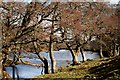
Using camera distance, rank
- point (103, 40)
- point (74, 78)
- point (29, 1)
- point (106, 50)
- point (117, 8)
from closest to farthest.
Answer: point (29, 1)
point (74, 78)
point (117, 8)
point (103, 40)
point (106, 50)

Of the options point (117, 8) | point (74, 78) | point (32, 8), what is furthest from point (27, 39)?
point (117, 8)

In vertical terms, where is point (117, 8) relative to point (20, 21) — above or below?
above

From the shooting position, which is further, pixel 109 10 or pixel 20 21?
pixel 109 10

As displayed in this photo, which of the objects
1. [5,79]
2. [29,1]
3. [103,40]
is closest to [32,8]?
[29,1]

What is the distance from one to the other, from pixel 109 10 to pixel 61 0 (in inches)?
116

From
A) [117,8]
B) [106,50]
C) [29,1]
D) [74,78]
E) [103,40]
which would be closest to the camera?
[29,1]

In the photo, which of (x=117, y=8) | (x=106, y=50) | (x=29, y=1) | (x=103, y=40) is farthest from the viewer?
(x=106, y=50)

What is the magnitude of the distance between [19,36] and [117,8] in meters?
3.37

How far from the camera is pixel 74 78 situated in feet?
13.0

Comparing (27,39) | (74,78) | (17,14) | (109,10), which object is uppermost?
(109,10)

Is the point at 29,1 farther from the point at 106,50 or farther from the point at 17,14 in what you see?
the point at 106,50

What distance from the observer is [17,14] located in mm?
3059

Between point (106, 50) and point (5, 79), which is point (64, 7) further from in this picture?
point (106, 50)

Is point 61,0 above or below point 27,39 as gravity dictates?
above
